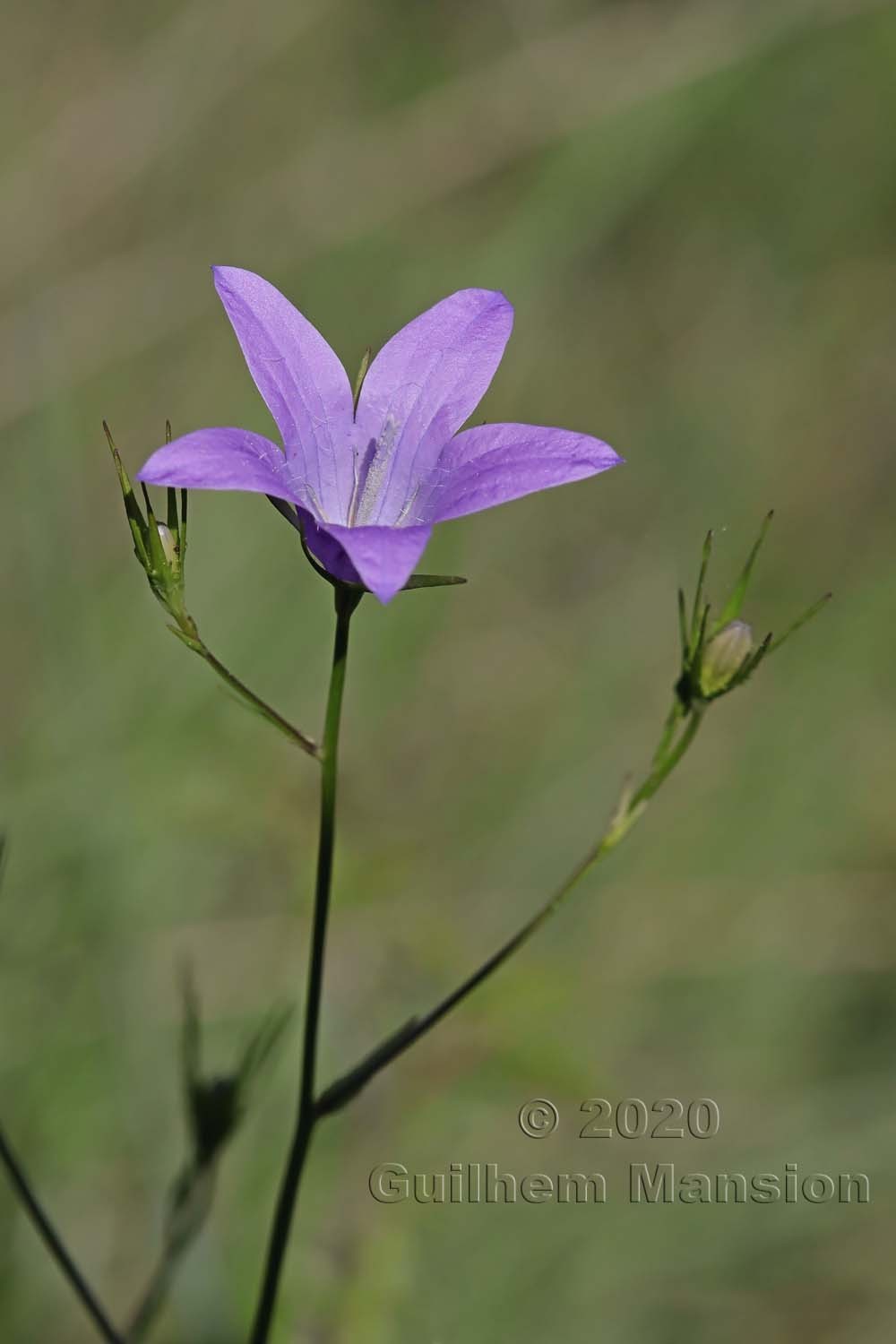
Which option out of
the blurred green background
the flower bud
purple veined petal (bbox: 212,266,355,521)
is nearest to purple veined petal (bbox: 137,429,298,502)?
purple veined petal (bbox: 212,266,355,521)

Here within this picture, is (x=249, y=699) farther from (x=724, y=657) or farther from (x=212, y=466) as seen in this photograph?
(x=724, y=657)

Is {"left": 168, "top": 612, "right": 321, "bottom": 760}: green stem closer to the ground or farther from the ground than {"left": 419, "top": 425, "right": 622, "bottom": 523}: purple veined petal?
closer to the ground

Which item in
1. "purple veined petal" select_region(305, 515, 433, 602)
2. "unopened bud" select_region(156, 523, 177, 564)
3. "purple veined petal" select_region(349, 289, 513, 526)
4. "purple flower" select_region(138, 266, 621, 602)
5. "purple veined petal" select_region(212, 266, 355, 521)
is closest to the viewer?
"purple veined petal" select_region(305, 515, 433, 602)

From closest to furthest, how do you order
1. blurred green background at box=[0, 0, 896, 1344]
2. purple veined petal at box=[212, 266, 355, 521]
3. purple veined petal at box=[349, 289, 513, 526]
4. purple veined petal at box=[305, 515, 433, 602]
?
1. purple veined petal at box=[305, 515, 433, 602]
2. purple veined petal at box=[212, 266, 355, 521]
3. purple veined petal at box=[349, 289, 513, 526]
4. blurred green background at box=[0, 0, 896, 1344]

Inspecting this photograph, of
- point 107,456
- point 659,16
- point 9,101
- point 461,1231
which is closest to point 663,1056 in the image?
point 461,1231

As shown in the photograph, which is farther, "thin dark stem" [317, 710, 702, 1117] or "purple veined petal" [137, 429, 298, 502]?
"thin dark stem" [317, 710, 702, 1117]

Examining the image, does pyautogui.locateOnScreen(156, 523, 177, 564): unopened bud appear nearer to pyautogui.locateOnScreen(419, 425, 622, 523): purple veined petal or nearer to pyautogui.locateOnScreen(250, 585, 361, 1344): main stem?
pyautogui.locateOnScreen(250, 585, 361, 1344): main stem

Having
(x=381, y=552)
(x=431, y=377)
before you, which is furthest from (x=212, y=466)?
(x=431, y=377)
